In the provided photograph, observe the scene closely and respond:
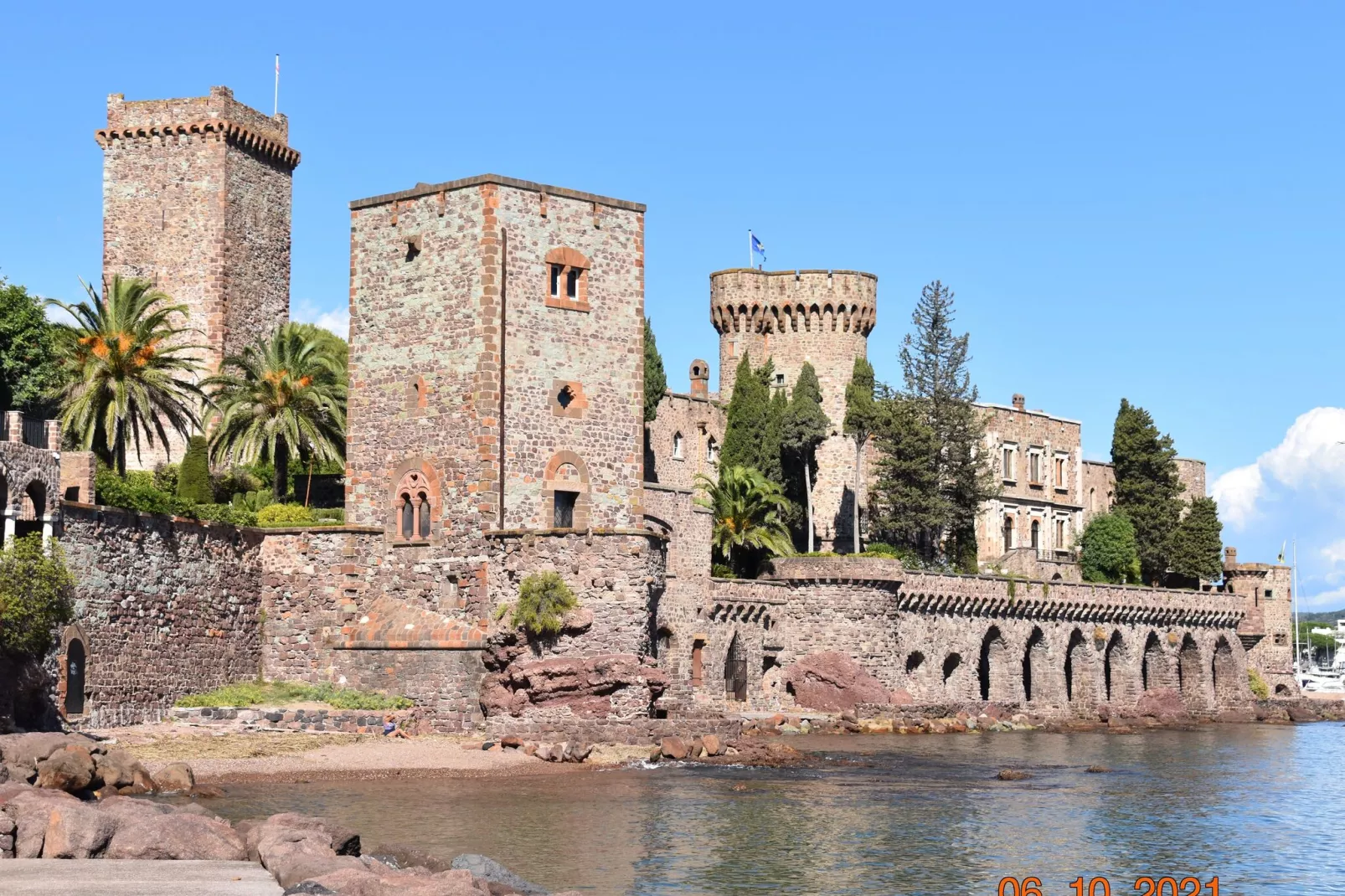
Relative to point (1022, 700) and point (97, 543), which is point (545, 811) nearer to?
point (97, 543)

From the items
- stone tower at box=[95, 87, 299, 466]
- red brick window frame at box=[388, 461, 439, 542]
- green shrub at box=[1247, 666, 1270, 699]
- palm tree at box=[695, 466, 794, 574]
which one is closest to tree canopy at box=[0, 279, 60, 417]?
stone tower at box=[95, 87, 299, 466]

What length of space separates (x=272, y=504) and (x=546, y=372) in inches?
398

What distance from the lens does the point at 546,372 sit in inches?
1592

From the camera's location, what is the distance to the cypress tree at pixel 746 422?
2598 inches

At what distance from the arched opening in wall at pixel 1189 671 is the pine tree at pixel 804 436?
18168 mm

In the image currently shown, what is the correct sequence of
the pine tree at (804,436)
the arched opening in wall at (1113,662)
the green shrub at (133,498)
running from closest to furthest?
the green shrub at (133,498), the pine tree at (804,436), the arched opening in wall at (1113,662)

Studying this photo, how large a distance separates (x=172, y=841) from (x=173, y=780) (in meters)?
9.22

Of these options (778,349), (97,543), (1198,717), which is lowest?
(1198,717)

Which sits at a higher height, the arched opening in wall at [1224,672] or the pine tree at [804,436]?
the pine tree at [804,436]

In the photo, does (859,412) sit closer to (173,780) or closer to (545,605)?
(545,605)

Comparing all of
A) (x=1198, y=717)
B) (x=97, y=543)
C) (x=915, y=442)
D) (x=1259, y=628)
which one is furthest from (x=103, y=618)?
(x=1259, y=628)

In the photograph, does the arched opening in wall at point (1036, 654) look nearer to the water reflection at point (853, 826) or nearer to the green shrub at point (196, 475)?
the water reflection at point (853, 826)

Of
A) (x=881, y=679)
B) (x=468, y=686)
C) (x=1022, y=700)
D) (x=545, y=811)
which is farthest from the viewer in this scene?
(x=1022, y=700)

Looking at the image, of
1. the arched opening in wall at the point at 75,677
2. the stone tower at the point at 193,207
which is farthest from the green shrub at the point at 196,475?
the arched opening in wall at the point at 75,677
